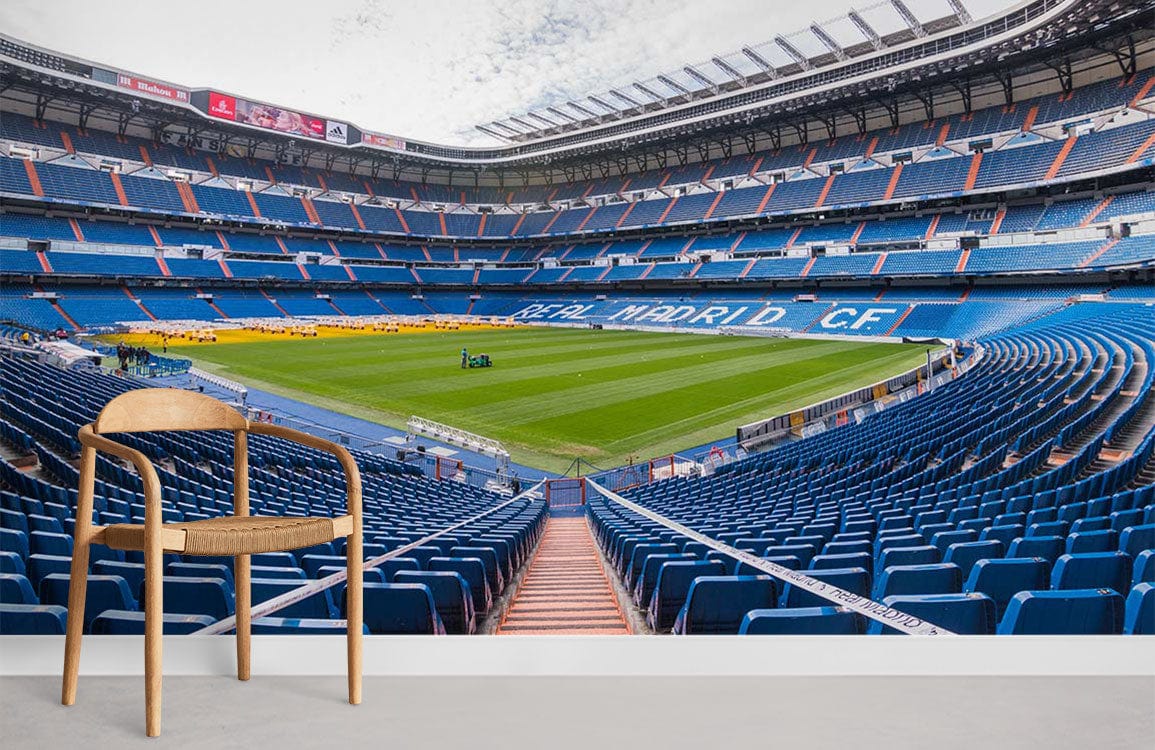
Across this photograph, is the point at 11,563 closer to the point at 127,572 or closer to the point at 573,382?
the point at 127,572

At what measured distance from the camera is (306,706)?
200cm

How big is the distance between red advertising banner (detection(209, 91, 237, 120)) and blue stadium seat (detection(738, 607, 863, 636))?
1777 inches

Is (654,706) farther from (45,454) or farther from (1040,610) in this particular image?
(45,454)

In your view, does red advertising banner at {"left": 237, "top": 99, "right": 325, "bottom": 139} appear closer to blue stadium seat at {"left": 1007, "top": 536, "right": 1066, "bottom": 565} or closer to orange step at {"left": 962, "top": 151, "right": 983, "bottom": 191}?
orange step at {"left": 962, "top": 151, "right": 983, "bottom": 191}

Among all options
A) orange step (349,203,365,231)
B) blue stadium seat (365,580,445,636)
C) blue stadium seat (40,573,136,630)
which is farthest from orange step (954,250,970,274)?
orange step (349,203,365,231)

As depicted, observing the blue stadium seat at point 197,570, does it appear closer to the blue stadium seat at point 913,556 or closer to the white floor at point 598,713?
the white floor at point 598,713

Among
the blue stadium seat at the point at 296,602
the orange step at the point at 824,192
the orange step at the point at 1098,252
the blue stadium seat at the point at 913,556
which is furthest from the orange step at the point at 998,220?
the blue stadium seat at the point at 296,602

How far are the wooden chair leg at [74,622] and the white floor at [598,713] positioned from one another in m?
0.10

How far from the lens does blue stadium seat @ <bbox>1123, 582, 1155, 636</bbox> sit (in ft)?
7.30

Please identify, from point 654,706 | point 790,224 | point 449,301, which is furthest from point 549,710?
point 449,301

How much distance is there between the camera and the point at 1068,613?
2.22 m

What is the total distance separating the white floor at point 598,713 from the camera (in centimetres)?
182

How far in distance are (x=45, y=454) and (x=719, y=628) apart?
6.39m

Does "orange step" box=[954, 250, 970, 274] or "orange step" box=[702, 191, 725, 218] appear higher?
"orange step" box=[702, 191, 725, 218]
